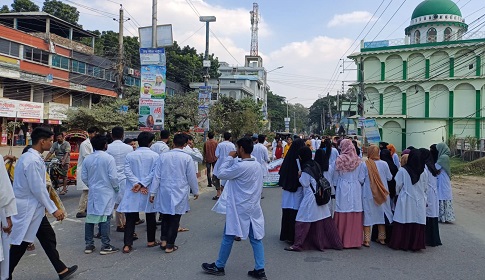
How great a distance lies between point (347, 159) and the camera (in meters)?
6.48

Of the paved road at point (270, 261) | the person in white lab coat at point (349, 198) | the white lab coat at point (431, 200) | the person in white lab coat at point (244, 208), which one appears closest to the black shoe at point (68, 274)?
the paved road at point (270, 261)

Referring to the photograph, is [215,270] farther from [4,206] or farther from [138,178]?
[4,206]

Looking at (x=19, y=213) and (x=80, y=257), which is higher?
(x=19, y=213)

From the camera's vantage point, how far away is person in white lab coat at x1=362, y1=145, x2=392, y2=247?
259 inches

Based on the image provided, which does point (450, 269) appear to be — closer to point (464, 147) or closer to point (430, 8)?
point (464, 147)

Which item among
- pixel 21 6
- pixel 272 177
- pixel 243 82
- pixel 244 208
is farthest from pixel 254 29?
pixel 244 208

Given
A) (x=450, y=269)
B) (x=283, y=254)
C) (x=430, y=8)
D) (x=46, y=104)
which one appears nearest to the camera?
(x=450, y=269)

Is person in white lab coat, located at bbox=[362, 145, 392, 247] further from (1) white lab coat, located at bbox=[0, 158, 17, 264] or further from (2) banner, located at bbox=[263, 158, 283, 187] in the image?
(2) banner, located at bbox=[263, 158, 283, 187]

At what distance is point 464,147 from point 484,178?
10.9 m

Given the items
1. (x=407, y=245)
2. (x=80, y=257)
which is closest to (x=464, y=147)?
(x=407, y=245)

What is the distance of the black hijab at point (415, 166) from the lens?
6297 mm

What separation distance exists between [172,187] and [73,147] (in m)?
7.19

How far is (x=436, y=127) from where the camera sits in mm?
41062

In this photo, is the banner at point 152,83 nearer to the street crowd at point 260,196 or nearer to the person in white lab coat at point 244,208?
the street crowd at point 260,196
